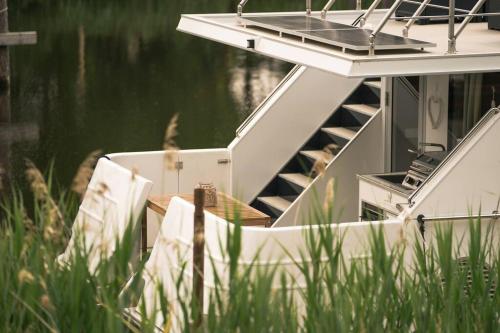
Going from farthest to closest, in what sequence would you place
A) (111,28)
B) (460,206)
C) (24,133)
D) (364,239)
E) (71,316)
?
(111,28) → (24,133) → (460,206) → (364,239) → (71,316)

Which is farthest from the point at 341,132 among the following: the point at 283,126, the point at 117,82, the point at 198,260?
the point at 117,82

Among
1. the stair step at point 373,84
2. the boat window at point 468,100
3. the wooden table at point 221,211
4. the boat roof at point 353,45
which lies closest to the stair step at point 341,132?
the stair step at point 373,84

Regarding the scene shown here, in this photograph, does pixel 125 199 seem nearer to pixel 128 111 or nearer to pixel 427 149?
pixel 427 149

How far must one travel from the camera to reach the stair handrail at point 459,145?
9.94 metres

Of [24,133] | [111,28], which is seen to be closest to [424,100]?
[24,133]

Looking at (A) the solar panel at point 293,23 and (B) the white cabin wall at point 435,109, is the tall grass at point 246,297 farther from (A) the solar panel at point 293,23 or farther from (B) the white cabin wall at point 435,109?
(A) the solar panel at point 293,23

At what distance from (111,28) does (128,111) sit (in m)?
11.4

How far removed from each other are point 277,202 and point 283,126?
65 cm

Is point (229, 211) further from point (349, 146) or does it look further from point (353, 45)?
point (353, 45)

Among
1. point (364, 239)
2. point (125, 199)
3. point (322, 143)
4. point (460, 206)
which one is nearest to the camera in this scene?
point (364, 239)

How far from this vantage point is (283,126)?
12.2 m

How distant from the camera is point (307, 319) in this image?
7.11 metres

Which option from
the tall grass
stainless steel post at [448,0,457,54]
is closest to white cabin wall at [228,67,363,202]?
stainless steel post at [448,0,457,54]

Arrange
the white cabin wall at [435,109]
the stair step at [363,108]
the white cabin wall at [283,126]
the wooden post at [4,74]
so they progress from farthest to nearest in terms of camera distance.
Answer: the wooden post at [4,74] → the white cabin wall at [283,126] → the stair step at [363,108] → the white cabin wall at [435,109]
